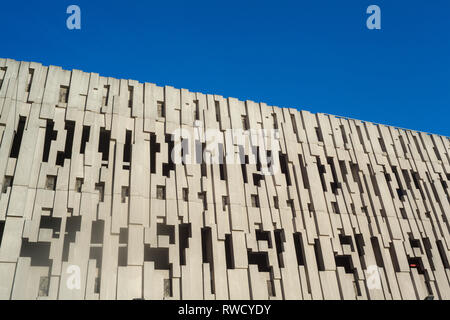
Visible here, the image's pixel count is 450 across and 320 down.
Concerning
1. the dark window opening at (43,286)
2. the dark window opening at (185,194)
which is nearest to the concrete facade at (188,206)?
the dark window opening at (43,286)

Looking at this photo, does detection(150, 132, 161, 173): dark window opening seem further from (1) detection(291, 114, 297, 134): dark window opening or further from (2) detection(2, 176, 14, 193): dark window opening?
(1) detection(291, 114, 297, 134): dark window opening

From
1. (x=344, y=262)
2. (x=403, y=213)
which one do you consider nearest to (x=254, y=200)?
(x=344, y=262)

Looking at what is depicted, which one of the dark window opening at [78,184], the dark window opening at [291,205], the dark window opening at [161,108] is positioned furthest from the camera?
the dark window opening at [161,108]

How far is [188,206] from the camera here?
13.7 m

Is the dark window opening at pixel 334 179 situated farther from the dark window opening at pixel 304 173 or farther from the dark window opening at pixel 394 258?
the dark window opening at pixel 394 258

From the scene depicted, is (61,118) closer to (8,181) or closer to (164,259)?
(8,181)

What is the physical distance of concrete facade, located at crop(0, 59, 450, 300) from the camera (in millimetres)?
11648

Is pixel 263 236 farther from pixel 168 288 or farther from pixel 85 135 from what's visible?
pixel 85 135

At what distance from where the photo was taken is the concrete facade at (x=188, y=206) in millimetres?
11648

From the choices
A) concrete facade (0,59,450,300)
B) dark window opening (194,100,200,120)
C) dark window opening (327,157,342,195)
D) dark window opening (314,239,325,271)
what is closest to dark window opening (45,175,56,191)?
concrete facade (0,59,450,300)

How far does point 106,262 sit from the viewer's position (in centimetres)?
1157
